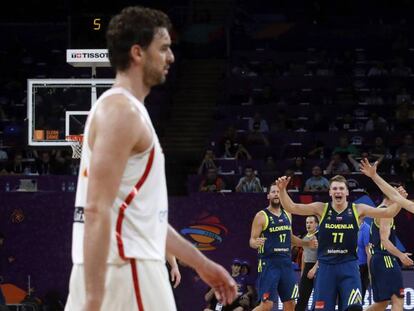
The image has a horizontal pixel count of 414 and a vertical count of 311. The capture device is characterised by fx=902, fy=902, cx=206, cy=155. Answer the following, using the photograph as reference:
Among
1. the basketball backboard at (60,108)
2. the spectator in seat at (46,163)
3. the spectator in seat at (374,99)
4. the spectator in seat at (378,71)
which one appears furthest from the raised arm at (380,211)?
the spectator in seat at (378,71)

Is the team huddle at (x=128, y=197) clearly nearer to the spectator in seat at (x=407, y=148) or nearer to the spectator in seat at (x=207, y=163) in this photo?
the spectator in seat at (x=207, y=163)

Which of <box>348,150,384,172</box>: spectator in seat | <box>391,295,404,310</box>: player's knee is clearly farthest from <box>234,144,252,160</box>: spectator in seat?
<box>391,295,404,310</box>: player's knee

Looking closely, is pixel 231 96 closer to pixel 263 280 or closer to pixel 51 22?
pixel 51 22

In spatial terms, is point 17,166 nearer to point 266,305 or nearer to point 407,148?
point 266,305

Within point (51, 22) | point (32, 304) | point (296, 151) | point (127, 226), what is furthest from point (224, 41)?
point (127, 226)

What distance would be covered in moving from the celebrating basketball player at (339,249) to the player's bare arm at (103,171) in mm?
7691

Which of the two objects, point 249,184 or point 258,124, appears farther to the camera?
point 258,124

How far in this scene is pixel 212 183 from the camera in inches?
653

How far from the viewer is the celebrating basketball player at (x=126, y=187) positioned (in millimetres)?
3209

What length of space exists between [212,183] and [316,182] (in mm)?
1900

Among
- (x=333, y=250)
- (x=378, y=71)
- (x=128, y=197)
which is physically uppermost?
(x=378, y=71)

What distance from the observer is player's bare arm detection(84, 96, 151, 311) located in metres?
3.16

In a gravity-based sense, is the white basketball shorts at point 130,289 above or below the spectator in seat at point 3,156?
below

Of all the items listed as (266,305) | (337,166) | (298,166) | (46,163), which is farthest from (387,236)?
(46,163)
